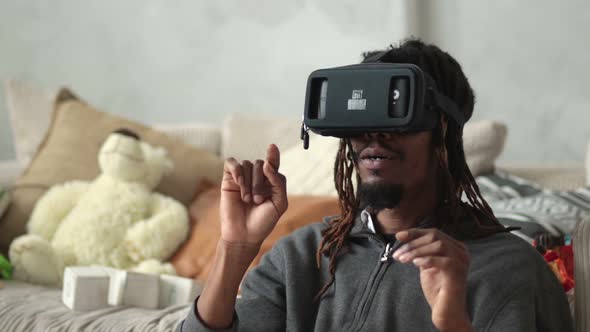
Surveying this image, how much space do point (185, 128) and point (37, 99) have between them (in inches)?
18.1

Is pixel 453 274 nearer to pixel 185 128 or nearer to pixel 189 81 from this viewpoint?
pixel 185 128

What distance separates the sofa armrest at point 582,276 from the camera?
128 centimetres

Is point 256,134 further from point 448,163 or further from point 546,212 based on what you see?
point 448,163

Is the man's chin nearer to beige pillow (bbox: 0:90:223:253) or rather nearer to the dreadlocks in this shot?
the dreadlocks

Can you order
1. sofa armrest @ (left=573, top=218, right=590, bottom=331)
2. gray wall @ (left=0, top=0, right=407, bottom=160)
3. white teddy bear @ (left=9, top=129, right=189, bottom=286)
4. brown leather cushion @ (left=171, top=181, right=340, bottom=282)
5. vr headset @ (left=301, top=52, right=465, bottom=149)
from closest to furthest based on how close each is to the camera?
vr headset @ (left=301, top=52, right=465, bottom=149), sofa armrest @ (left=573, top=218, right=590, bottom=331), brown leather cushion @ (left=171, top=181, right=340, bottom=282), white teddy bear @ (left=9, top=129, right=189, bottom=286), gray wall @ (left=0, top=0, right=407, bottom=160)

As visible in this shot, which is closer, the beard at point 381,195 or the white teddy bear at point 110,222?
the beard at point 381,195

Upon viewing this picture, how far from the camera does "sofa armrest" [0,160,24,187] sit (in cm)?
256

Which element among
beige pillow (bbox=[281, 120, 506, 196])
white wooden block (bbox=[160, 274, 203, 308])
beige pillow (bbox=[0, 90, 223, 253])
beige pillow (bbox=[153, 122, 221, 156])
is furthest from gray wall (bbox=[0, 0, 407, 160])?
white wooden block (bbox=[160, 274, 203, 308])

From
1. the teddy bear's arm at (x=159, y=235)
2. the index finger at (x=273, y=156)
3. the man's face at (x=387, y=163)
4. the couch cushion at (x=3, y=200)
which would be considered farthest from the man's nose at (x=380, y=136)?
the couch cushion at (x=3, y=200)

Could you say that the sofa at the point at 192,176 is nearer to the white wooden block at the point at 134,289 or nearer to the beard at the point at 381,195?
the white wooden block at the point at 134,289

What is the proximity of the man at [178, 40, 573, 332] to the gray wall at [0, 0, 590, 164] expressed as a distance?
1620 mm

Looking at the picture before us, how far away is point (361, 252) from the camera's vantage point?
1.33 m

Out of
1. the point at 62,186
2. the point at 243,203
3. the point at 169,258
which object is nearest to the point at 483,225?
the point at 243,203

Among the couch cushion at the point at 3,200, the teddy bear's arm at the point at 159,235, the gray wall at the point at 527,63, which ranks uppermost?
the gray wall at the point at 527,63
